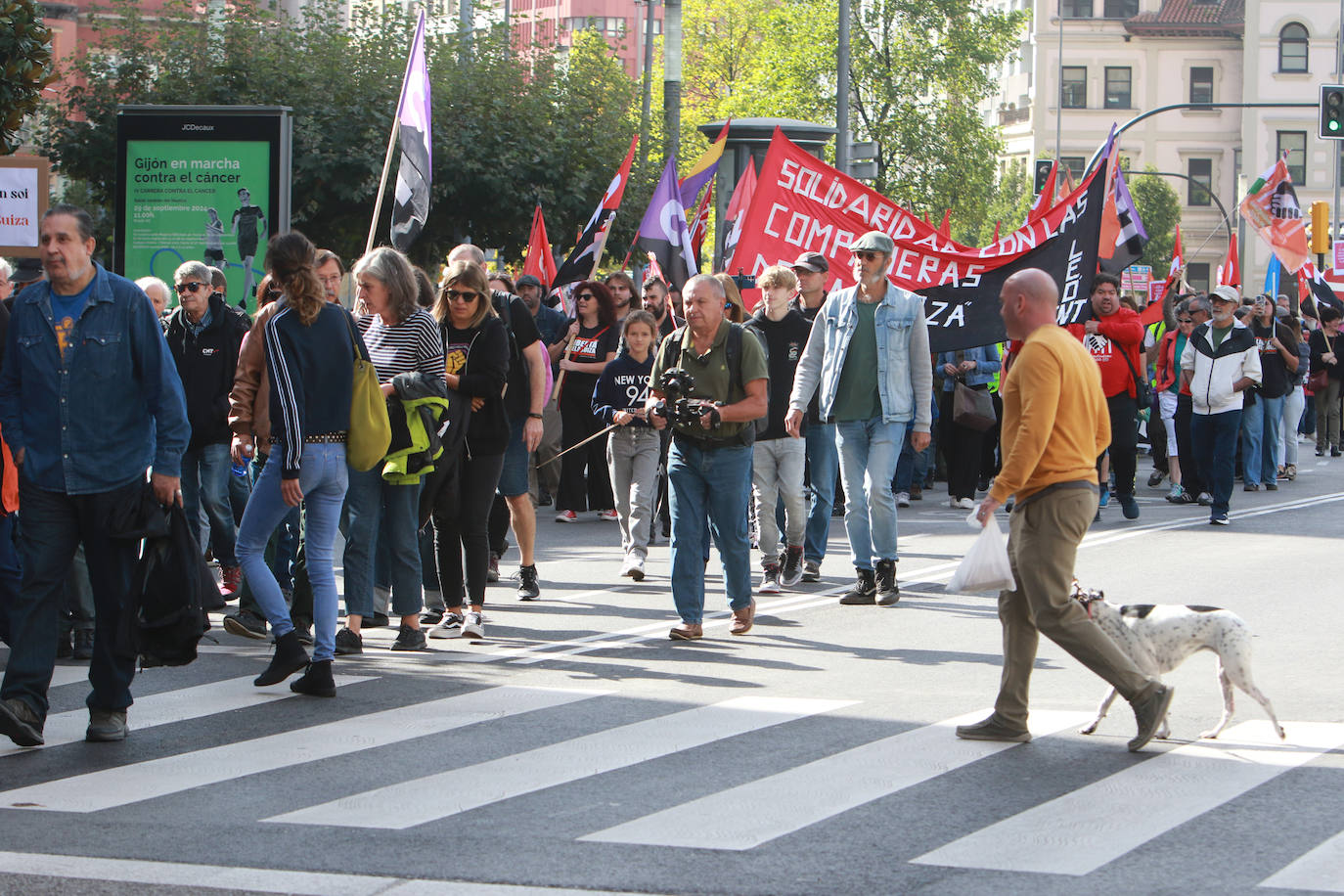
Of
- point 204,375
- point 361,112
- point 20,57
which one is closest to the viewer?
point 204,375

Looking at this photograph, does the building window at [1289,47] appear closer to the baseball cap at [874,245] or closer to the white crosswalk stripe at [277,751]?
the baseball cap at [874,245]

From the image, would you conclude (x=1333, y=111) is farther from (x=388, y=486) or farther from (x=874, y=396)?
(x=388, y=486)

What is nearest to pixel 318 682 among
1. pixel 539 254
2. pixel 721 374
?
pixel 721 374

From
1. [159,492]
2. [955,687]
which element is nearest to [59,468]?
[159,492]

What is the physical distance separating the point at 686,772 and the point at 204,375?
5.17 meters

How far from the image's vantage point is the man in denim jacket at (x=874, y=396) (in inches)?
437

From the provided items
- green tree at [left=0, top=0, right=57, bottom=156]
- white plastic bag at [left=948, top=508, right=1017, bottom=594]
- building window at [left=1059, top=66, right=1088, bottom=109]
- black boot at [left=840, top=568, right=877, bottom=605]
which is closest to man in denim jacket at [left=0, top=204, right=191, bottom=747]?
white plastic bag at [left=948, top=508, right=1017, bottom=594]

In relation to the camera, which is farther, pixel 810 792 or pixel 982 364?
pixel 982 364

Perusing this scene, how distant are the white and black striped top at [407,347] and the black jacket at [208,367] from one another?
73.6 inches

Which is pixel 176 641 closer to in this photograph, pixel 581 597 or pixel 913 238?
pixel 581 597

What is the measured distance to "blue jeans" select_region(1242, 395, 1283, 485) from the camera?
63.2 feet

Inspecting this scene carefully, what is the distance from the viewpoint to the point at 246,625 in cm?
996

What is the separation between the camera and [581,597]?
11.6 meters

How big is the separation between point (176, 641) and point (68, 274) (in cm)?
144
